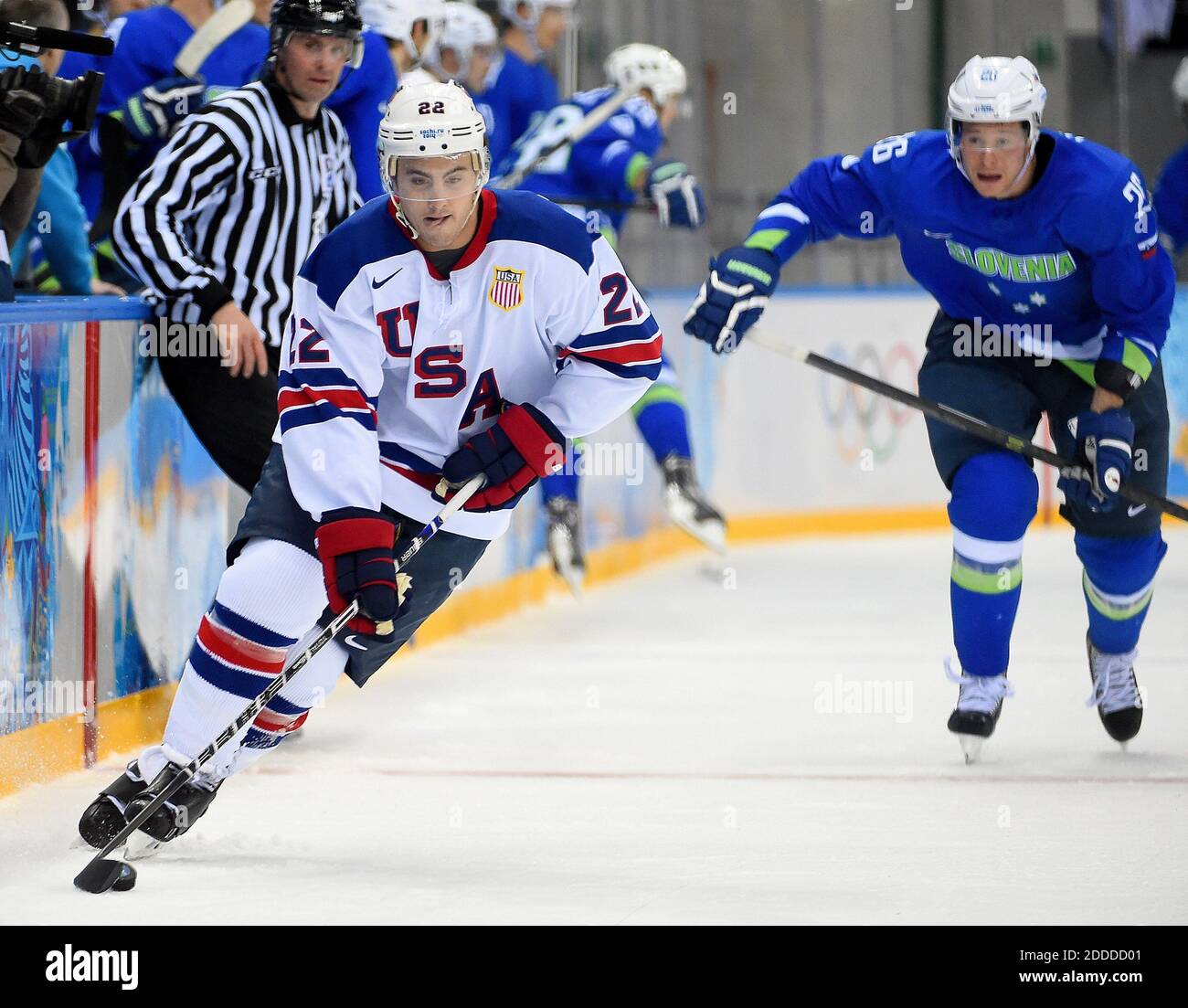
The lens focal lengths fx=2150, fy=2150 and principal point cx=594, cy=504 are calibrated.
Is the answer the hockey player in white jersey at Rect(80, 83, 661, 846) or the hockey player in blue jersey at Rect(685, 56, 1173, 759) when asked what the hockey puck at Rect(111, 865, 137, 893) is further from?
the hockey player in blue jersey at Rect(685, 56, 1173, 759)

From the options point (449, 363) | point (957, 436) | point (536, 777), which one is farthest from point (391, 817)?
point (957, 436)

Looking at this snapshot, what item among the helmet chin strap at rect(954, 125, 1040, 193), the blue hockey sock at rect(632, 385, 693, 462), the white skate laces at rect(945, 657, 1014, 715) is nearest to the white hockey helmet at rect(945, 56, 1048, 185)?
the helmet chin strap at rect(954, 125, 1040, 193)

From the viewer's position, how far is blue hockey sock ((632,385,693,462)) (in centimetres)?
625

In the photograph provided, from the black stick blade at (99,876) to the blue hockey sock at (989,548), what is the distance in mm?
1715

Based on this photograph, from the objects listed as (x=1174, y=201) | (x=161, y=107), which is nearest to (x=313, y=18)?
(x=161, y=107)

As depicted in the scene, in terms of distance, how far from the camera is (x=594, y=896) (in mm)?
3016

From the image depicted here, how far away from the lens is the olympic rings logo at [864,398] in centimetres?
810

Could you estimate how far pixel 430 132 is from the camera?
10.0ft

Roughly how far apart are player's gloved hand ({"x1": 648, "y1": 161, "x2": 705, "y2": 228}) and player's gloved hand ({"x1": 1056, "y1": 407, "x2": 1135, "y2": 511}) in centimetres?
228

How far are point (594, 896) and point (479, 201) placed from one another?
1.03 m

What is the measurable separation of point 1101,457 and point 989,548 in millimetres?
263

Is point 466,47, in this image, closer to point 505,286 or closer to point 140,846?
point 505,286

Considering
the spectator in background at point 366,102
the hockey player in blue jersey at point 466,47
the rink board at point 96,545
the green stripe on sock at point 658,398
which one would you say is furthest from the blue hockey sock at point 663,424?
the spectator in background at point 366,102

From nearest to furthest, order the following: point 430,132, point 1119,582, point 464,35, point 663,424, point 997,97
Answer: point 430,132 < point 997,97 < point 1119,582 < point 663,424 < point 464,35
